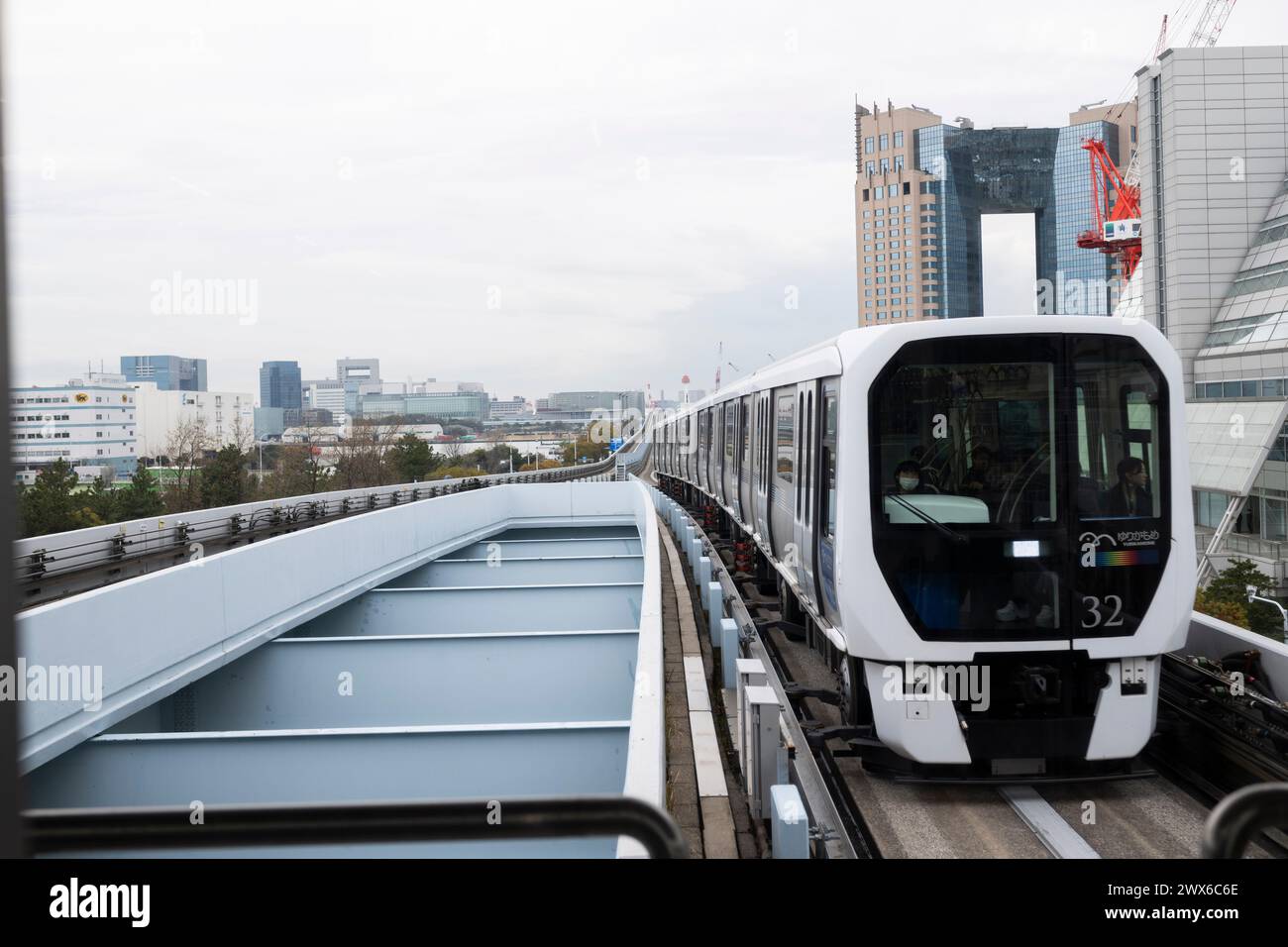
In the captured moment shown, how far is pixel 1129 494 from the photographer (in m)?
6.89

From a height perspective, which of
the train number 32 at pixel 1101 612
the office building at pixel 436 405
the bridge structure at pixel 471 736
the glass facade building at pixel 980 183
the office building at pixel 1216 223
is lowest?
the bridge structure at pixel 471 736

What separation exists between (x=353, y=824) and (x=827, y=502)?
5994 mm

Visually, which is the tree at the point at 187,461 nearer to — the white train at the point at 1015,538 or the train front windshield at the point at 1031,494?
the white train at the point at 1015,538

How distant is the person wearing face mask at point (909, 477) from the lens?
277 inches

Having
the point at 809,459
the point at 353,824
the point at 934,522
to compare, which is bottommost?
the point at 353,824

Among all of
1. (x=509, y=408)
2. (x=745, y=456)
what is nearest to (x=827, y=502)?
(x=745, y=456)

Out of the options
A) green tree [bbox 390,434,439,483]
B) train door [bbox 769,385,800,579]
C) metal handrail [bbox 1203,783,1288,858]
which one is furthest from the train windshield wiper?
green tree [bbox 390,434,439,483]

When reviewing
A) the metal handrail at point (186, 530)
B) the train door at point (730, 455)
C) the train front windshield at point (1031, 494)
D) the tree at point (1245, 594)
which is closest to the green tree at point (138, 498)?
the metal handrail at point (186, 530)

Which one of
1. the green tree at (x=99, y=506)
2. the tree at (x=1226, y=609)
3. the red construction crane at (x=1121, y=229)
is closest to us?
the green tree at (x=99, y=506)

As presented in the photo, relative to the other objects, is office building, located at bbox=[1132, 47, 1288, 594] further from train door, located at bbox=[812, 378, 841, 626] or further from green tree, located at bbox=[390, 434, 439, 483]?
train door, located at bbox=[812, 378, 841, 626]

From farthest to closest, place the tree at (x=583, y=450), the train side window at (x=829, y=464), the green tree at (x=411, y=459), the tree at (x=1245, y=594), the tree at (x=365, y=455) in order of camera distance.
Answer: the tree at (x=583, y=450) < the green tree at (x=411, y=459) < the tree at (x=365, y=455) < the tree at (x=1245, y=594) < the train side window at (x=829, y=464)

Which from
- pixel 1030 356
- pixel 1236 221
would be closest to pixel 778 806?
pixel 1030 356

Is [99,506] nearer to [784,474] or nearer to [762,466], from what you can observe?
[762,466]
